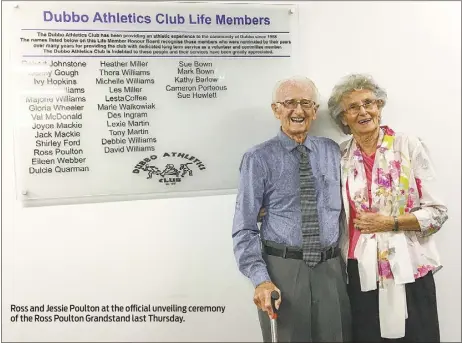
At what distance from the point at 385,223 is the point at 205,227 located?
0.51m

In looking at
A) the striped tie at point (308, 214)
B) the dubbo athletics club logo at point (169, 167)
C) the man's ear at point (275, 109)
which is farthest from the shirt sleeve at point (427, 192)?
the dubbo athletics club logo at point (169, 167)

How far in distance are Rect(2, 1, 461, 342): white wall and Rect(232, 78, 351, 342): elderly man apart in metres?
0.14

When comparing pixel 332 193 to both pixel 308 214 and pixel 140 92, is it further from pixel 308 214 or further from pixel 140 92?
pixel 140 92

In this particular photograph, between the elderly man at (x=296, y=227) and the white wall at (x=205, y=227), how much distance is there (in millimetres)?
144

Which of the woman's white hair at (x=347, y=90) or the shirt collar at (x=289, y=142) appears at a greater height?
the woman's white hair at (x=347, y=90)

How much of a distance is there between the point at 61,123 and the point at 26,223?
311 mm

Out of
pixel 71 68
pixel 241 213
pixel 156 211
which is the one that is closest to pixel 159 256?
pixel 156 211

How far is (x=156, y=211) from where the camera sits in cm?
124

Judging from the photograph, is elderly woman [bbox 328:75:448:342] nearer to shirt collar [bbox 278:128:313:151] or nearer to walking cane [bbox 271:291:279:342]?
shirt collar [bbox 278:128:313:151]

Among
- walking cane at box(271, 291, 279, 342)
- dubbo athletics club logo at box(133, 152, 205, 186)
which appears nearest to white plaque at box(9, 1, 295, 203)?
dubbo athletics club logo at box(133, 152, 205, 186)

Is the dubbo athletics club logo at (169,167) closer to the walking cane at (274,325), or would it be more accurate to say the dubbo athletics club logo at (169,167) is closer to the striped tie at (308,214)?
the striped tie at (308,214)

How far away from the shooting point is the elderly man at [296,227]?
1.08 meters

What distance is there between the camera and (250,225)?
109 cm

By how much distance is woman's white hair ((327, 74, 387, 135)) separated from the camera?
1.14m
